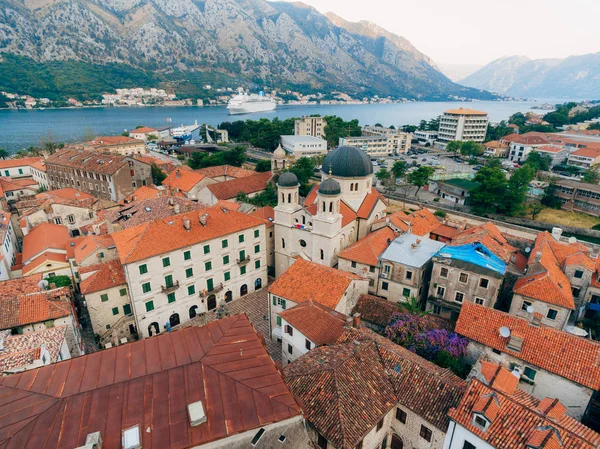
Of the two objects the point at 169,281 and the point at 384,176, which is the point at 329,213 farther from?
the point at 384,176

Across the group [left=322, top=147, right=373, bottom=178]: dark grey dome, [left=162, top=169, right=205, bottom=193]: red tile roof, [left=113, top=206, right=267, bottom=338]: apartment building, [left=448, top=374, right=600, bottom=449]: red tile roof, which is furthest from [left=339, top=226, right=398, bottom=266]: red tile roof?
[left=162, top=169, right=205, bottom=193]: red tile roof

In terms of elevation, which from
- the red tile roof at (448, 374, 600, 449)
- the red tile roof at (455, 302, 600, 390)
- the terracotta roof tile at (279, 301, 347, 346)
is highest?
the red tile roof at (448, 374, 600, 449)

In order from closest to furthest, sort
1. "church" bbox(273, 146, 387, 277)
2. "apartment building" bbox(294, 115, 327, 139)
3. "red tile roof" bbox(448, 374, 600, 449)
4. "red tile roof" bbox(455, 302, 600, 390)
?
"red tile roof" bbox(448, 374, 600, 449) < "red tile roof" bbox(455, 302, 600, 390) < "church" bbox(273, 146, 387, 277) < "apartment building" bbox(294, 115, 327, 139)

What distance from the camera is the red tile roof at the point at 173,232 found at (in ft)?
105

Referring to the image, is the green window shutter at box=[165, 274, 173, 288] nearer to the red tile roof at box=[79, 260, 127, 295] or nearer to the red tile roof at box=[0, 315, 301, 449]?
the red tile roof at box=[79, 260, 127, 295]

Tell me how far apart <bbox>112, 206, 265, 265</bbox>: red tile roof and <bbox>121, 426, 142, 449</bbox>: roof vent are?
2208cm

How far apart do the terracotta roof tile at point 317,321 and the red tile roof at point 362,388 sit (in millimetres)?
2295

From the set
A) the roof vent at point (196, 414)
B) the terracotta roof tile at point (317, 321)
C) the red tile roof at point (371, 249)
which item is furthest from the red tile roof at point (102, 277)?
the roof vent at point (196, 414)

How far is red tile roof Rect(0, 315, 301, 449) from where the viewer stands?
36.7 ft

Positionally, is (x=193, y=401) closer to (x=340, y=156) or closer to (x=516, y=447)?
(x=516, y=447)

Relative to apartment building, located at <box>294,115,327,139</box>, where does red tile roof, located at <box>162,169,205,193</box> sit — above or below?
below

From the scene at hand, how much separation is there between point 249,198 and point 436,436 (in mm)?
54448

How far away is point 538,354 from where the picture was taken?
22.7 m

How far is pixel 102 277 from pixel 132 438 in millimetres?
25801
